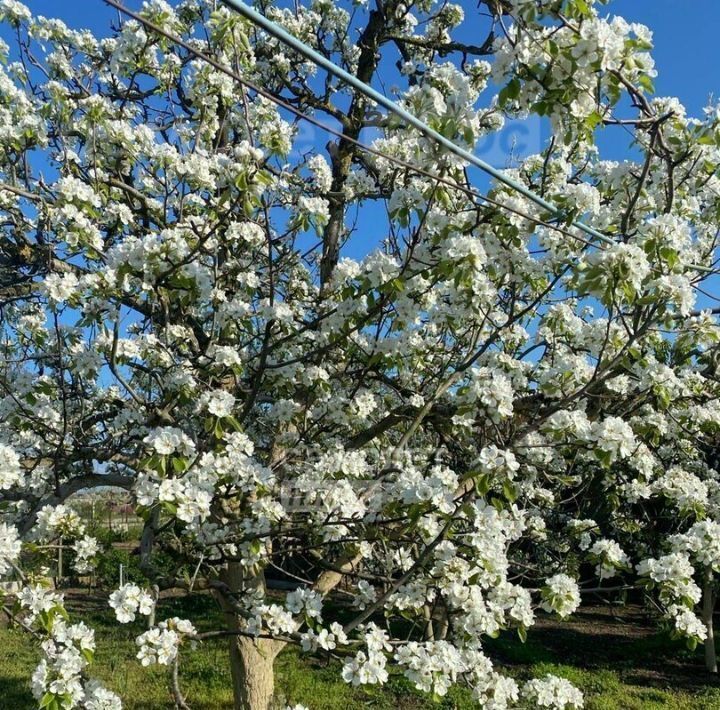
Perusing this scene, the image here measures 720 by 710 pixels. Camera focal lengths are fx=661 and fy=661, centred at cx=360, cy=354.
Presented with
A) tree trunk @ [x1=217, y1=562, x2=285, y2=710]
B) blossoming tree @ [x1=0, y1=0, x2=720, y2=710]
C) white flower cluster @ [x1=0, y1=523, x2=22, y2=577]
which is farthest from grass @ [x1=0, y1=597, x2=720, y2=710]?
white flower cluster @ [x1=0, y1=523, x2=22, y2=577]

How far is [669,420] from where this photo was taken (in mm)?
4086

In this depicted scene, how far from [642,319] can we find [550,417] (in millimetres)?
707

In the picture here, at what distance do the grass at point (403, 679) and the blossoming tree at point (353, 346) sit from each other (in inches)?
66.0

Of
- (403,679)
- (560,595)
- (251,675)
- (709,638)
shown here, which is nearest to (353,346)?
(560,595)

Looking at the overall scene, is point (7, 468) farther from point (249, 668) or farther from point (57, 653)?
point (249, 668)

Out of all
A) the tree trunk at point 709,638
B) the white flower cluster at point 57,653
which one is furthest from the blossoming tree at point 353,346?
the tree trunk at point 709,638

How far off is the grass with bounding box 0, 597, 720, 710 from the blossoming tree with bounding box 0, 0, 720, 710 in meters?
1.68

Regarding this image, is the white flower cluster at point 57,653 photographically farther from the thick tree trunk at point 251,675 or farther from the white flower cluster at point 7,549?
the thick tree trunk at point 251,675

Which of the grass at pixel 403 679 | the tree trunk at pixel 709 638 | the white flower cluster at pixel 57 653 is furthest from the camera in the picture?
the tree trunk at pixel 709 638

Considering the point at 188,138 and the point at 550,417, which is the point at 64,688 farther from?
the point at 188,138

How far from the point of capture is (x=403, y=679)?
19.5 ft

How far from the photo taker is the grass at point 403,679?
5.52 metres

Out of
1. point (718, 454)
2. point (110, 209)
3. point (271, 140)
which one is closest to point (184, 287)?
point (271, 140)

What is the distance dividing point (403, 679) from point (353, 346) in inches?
148
